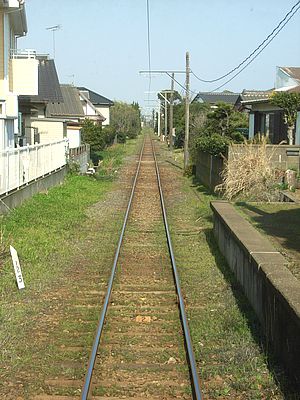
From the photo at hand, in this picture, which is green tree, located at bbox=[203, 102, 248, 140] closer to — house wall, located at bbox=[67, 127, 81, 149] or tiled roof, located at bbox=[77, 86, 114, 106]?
house wall, located at bbox=[67, 127, 81, 149]

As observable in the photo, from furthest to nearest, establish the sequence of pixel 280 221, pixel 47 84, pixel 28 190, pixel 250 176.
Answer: pixel 47 84, pixel 250 176, pixel 28 190, pixel 280 221

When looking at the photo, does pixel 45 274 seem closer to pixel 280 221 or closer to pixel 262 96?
pixel 280 221

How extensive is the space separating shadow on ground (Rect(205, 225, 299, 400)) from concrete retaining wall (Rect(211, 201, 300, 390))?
7 centimetres

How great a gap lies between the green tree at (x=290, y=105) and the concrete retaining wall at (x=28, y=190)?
944 centimetres

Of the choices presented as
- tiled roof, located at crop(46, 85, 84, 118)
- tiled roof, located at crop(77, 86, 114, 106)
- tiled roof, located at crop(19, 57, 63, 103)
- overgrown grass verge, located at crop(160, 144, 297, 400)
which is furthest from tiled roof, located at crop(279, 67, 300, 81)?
tiled roof, located at crop(77, 86, 114, 106)

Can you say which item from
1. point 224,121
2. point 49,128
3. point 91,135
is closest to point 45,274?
point 224,121

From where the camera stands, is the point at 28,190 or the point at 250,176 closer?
the point at 28,190

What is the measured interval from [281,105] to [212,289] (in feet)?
56.3

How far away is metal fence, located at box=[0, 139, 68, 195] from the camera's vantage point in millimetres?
14552

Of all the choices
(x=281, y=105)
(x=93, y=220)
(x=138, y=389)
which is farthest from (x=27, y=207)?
(x=281, y=105)

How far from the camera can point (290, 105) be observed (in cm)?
2464

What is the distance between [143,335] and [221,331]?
35.8 inches

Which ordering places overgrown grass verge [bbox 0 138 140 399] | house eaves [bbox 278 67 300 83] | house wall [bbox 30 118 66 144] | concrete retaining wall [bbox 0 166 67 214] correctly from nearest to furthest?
overgrown grass verge [bbox 0 138 140 399] < concrete retaining wall [bbox 0 166 67 214] < house wall [bbox 30 118 66 144] < house eaves [bbox 278 67 300 83]

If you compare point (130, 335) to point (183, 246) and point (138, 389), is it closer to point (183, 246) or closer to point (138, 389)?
point (138, 389)
